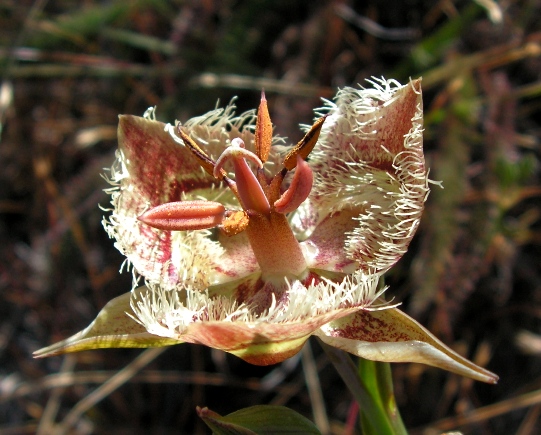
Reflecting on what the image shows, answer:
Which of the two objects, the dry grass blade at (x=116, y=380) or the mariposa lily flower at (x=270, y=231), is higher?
the mariposa lily flower at (x=270, y=231)

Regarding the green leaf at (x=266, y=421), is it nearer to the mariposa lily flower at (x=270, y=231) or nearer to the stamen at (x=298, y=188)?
the mariposa lily flower at (x=270, y=231)

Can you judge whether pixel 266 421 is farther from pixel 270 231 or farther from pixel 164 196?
pixel 164 196

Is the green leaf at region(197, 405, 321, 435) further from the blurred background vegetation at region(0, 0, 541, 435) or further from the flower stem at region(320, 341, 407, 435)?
the blurred background vegetation at region(0, 0, 541, 435)

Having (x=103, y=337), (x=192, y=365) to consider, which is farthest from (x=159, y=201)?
(x=192, y=365)

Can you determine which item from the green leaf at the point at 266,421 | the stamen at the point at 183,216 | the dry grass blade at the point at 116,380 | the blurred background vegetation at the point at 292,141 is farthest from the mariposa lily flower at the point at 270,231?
the dry grass blade at the point at 116,380

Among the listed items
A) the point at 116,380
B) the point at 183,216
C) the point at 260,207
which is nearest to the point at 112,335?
the point at 183,216

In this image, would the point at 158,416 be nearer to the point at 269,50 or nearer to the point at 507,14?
the point at 269,50
